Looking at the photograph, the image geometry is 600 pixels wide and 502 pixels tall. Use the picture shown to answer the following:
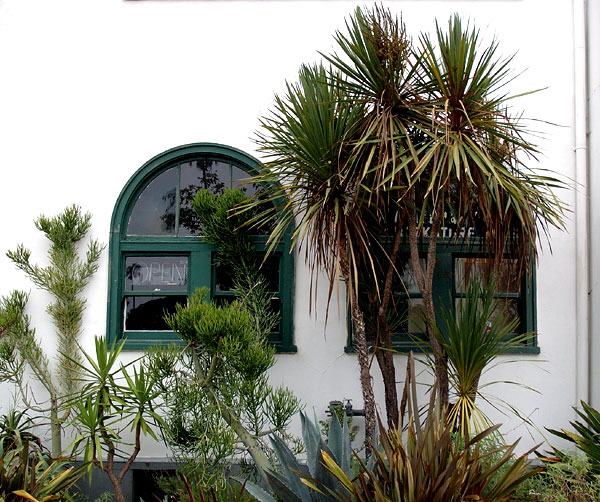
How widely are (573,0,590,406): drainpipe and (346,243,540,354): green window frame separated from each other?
393 mm

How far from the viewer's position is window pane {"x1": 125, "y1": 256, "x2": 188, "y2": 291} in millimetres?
5141

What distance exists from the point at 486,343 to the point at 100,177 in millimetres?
3569

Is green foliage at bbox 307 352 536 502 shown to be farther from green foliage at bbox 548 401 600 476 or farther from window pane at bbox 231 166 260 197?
window pane at bbox 231 166 260 197

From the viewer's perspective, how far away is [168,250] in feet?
16.8

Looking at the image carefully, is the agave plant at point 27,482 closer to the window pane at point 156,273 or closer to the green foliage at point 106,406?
the green foliage at point 106,406

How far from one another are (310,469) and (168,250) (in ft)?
8.10

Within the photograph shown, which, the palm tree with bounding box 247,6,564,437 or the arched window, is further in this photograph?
the arched window

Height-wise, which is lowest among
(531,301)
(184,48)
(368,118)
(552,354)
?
(552,354)

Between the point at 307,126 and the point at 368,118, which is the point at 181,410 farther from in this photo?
the point at 368,118

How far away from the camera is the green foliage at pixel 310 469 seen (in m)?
3.32

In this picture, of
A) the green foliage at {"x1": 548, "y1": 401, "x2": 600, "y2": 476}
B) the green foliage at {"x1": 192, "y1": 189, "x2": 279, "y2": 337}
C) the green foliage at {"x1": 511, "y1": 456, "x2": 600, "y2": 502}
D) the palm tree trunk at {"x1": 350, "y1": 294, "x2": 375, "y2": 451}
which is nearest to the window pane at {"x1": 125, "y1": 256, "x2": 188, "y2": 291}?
the green foliage at {"x1": 192, "y1": 189, "x2": 279, "y2": 337}

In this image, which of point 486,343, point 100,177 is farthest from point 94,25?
point 486,343

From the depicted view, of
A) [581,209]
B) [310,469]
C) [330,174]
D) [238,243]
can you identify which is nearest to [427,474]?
[310,469]

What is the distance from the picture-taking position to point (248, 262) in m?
4.79
